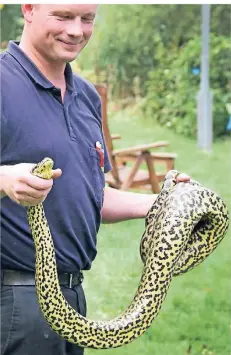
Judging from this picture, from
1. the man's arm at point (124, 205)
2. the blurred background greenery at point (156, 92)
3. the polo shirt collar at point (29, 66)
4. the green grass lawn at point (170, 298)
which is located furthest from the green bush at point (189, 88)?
the polo shirt collar at point (29, 66)

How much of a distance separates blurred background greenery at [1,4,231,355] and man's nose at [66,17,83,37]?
3.70m

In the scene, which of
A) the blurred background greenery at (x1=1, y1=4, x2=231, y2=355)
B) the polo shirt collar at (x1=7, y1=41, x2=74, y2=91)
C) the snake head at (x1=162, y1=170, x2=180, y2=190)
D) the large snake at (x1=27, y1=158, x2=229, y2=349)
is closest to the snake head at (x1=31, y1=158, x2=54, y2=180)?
the large snake at (x1=27, y1=158, x2=229, y2=349)

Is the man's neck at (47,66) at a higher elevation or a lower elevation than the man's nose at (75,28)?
lower

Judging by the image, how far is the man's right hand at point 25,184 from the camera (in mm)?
2129

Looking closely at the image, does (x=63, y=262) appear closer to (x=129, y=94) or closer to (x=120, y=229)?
(x=120, y=229)

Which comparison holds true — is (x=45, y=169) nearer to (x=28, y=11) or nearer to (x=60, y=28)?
(x=60, y=28)

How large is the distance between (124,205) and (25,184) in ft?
3.08

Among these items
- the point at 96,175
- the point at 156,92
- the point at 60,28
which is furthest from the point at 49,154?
the point at 156,92

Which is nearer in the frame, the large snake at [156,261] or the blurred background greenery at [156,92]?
the large snake at [156,261]

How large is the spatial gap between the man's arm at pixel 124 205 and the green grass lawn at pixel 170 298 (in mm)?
2044

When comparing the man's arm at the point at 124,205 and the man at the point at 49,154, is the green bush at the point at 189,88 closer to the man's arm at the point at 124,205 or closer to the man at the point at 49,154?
the man's arm at the point at 124,205

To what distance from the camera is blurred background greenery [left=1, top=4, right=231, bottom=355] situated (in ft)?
21.7

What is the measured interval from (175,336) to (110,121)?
12227 mm

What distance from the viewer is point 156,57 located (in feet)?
58.6
